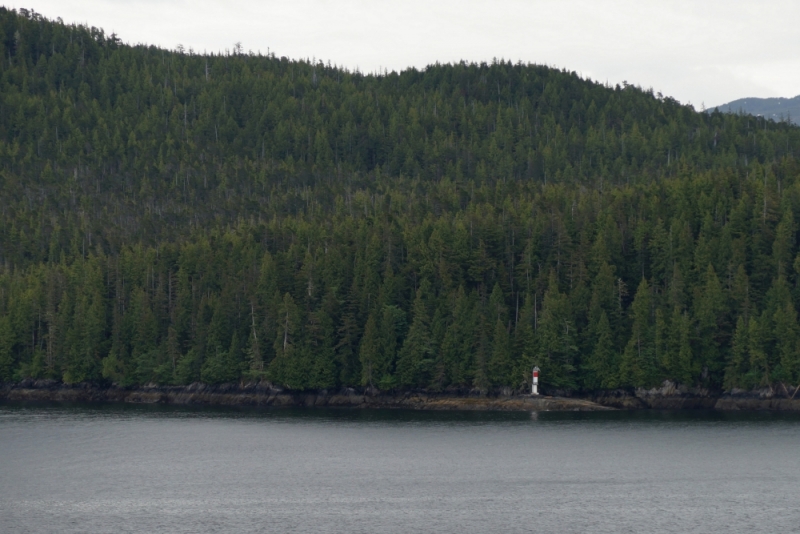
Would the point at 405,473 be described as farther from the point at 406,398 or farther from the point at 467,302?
the point at 467,302

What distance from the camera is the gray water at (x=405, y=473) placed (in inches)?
2817

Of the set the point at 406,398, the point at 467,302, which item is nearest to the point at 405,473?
the point at 406,398

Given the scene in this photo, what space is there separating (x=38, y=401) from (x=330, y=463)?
76.2m

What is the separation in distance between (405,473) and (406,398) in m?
53.3

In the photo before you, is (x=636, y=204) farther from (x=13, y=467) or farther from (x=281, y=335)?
(x=13, y=467)

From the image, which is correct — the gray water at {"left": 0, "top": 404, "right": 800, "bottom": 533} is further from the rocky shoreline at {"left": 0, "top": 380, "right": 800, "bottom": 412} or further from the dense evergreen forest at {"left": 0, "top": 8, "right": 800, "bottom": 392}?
the dense evergreen forest at {"left": 0, "top": 8, "right": 800, "bottom": 392}

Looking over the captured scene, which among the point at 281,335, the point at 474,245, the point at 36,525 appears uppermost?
the point at 474,245

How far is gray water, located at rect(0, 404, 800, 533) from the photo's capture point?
71.6 metres

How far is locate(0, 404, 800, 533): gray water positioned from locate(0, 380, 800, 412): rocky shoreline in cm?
693

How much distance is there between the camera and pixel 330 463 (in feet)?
310

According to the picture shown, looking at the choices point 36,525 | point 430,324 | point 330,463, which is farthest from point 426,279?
point 36,525

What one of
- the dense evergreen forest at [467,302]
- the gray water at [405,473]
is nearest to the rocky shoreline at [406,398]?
the dense evergreen forest at [467,302]

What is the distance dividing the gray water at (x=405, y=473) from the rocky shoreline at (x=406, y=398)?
693 cm

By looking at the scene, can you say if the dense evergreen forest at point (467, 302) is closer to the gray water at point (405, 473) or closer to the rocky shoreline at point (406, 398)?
the rocky shoreline at point (406, 398)
